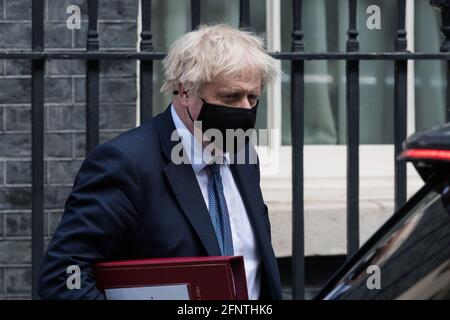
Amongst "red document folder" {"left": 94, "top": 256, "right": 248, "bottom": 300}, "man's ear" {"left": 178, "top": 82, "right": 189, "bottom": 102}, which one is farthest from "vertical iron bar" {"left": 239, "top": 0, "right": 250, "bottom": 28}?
"red document folder" {"left": 94, "top": 256, "right": 248, "bottom": 300}

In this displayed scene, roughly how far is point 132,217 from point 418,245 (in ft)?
3.56

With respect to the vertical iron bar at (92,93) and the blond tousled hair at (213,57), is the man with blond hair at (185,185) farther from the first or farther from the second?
the vertical iron bar at (92,93)

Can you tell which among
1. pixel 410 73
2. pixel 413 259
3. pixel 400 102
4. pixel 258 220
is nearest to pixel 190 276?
pixel 258 220

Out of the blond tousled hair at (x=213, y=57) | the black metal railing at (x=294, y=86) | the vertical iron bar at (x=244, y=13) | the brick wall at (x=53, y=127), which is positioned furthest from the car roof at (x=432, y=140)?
the brick wall at (x=53, y=127)

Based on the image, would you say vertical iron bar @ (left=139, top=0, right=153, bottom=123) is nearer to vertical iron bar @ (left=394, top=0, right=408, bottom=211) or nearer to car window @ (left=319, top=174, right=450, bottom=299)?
vertical iron bar @ (left=394, top=0, right=408, bottom=211)

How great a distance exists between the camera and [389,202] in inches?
258

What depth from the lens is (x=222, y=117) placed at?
3.42 m

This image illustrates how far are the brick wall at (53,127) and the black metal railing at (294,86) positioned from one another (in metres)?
1.62

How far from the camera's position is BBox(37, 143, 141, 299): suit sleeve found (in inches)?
127

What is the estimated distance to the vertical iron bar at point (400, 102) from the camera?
468 centimetres

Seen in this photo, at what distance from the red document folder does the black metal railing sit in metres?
1.45

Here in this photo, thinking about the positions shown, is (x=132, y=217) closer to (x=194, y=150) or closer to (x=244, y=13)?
(x=194, y=150)
